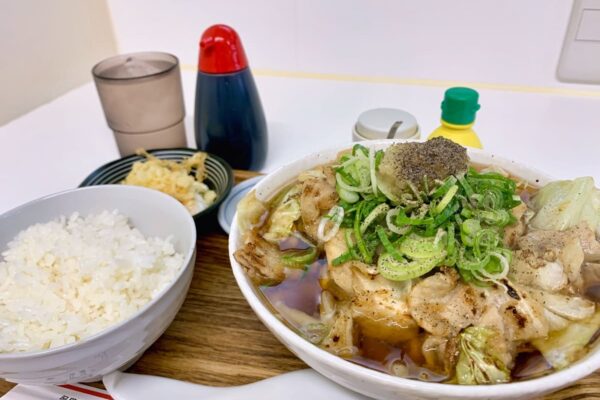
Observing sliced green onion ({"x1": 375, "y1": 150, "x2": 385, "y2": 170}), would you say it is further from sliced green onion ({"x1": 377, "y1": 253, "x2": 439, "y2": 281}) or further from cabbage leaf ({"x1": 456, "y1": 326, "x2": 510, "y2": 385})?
cabbage leaf ({"x1": 456, "y1": 326, "x2": 510, "y2": 385})

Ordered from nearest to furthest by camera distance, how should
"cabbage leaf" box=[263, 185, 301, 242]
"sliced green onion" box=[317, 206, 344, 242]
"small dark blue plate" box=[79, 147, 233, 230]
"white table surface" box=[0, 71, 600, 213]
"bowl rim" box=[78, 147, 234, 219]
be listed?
"sliced green onion" box=[317, 206, 344, 242] → "cabbage leaf" box=[263, 185, 301, 242] → "bowl rim" box=[78, 147, 234, 219] → "small dark blue plate" box=[79, 147, 233, 230] → "white table surface" box=[0, 71, 600, 213]

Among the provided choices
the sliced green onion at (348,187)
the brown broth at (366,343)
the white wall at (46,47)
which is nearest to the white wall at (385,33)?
the white wall at (46,47)

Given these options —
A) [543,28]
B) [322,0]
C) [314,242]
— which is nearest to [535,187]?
[314,242]

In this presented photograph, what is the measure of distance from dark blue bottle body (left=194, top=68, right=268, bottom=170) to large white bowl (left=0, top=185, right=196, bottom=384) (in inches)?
18.5

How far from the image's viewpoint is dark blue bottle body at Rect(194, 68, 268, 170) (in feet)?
5.07

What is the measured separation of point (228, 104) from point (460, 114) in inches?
31.2

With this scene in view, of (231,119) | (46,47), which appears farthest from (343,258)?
(46,47)

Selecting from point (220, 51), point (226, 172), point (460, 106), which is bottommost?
point (226, 172)

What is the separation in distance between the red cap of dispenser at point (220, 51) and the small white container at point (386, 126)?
1.61 ft

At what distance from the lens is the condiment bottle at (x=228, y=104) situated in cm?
150

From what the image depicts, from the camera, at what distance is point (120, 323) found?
30.1 inches

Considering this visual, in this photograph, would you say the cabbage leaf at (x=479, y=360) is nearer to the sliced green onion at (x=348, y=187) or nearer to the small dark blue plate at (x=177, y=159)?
the sliced green onion at (x=348, y=187)

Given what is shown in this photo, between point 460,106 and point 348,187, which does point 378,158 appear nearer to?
point 348,187

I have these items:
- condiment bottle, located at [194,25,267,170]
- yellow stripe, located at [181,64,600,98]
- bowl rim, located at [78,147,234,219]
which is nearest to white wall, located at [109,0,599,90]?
yellow stripe, located at [181,64,600,98]
